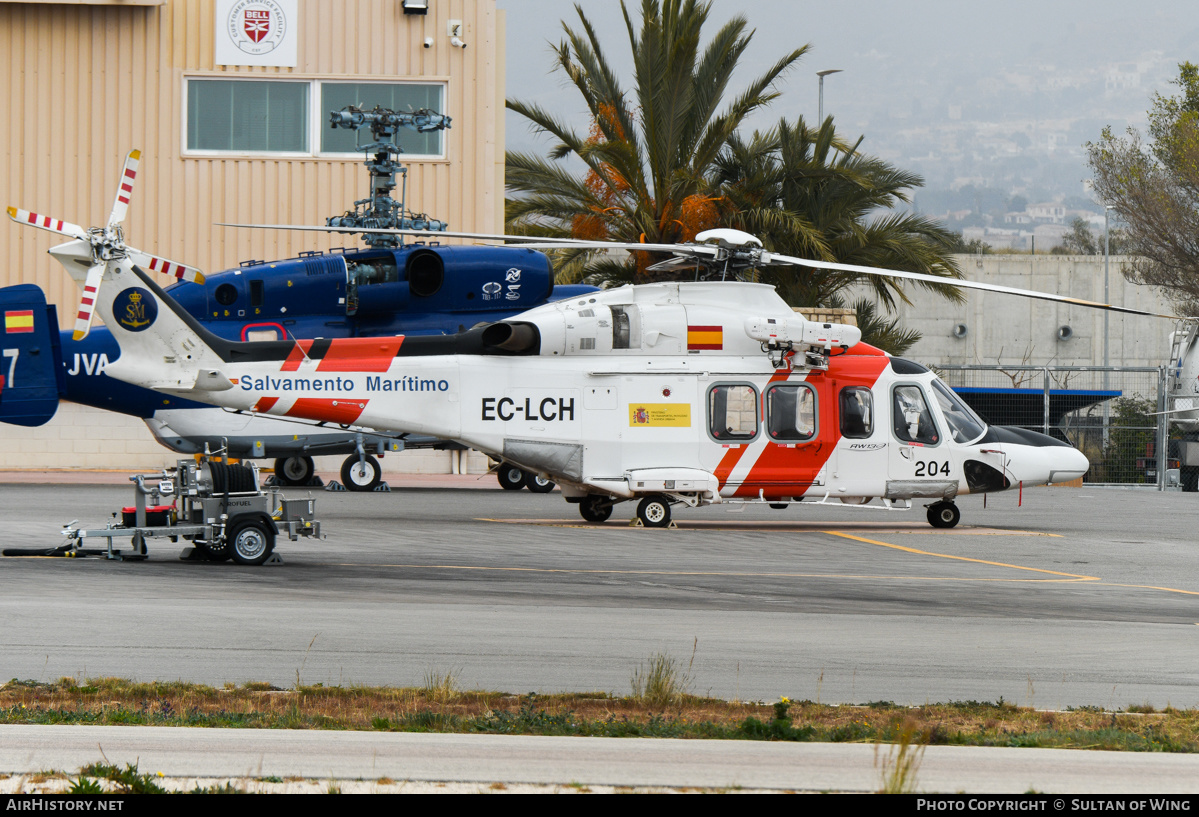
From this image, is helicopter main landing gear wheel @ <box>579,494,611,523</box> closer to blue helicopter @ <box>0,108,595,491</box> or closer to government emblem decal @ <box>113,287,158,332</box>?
blue helicopter @ <box>0,108,595,491</box>

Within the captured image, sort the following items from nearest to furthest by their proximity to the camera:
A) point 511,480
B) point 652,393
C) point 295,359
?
point 295,359, point 652,393, point 511,480

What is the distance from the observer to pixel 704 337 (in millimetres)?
17688

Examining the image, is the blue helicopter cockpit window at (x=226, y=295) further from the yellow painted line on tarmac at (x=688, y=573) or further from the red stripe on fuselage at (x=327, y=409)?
the yellow painted line on tarmac at (x=688, y=573)

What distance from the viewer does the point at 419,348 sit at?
1720 cm

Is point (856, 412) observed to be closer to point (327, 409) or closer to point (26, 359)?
point (327, 409)

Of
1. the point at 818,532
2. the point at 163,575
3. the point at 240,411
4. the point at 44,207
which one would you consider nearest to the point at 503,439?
the point at 240,411

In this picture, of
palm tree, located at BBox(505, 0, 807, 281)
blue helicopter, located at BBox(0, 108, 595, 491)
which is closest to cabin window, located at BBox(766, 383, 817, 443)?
blue helicopter, located at BBox(0, 108, 595, 491)

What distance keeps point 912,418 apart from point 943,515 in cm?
165

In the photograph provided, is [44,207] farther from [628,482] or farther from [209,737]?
[209,737]

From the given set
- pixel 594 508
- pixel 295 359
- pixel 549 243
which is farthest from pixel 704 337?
pixel 295 359

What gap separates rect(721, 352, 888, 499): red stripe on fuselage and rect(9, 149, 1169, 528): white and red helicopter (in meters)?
0.02

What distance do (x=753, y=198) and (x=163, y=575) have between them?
22.0 metres

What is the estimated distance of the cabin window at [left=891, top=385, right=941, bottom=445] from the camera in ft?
59.4

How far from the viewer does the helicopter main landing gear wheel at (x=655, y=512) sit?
56.9ft
